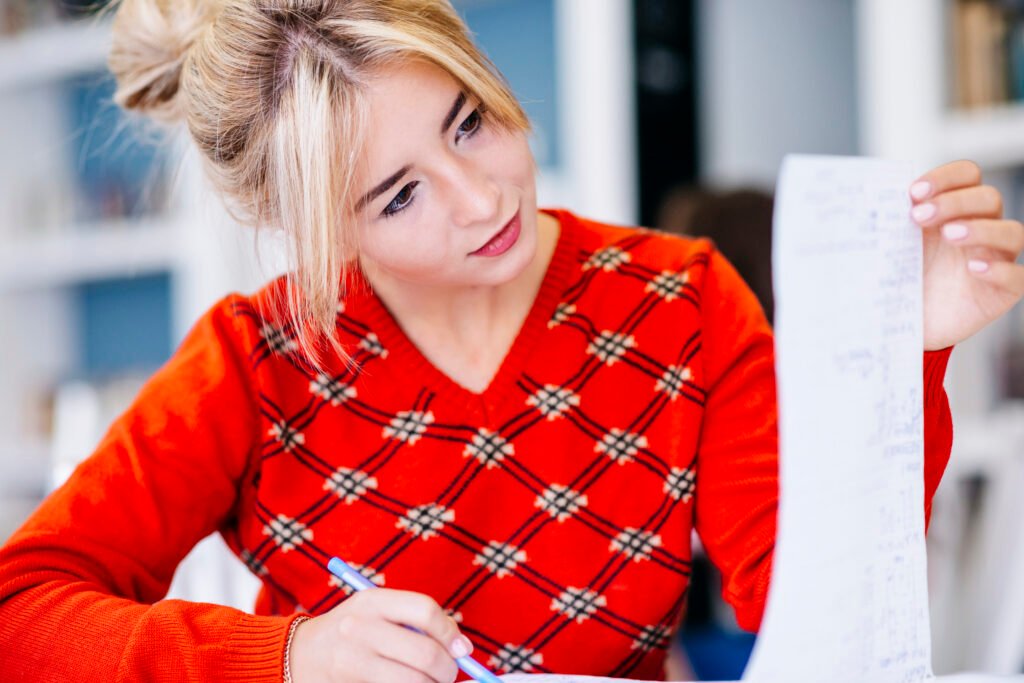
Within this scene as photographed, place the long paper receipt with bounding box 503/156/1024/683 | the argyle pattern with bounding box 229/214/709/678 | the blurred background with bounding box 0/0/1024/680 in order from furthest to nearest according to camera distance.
Answer: the blurred background with bounding box 0/0/1024/680 < the argyle pattern with bounding box 229/214/709/678 < the long paper receipt with bounding box 503/156/1024/683

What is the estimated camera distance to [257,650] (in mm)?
814

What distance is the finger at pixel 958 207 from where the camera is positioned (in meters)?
0.73

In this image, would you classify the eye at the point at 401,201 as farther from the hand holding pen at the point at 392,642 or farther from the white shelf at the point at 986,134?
the white shelf at the point at 986,134

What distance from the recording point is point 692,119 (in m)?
3.11

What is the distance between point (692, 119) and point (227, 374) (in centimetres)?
231

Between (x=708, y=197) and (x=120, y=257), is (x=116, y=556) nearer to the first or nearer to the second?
(x=708, y=197)

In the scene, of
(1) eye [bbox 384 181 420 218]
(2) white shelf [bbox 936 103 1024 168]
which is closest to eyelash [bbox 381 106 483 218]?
(1) eye [bbox 384 181 420 218]

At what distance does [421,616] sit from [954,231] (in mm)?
434

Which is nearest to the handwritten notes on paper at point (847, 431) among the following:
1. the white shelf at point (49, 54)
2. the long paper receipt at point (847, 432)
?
the long paper receipt at point (847, 432)

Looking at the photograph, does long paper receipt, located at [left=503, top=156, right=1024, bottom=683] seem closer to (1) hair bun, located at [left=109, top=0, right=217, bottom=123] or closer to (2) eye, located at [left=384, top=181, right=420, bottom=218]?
(2) eye, located at [left=384, top=181, right=420, bottom=218]

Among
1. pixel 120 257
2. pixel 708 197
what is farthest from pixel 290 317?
pixel 120 257

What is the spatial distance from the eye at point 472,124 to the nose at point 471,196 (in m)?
0.03

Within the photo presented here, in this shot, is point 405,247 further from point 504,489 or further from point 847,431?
point 847,431

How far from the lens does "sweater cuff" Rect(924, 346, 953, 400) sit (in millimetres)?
780
